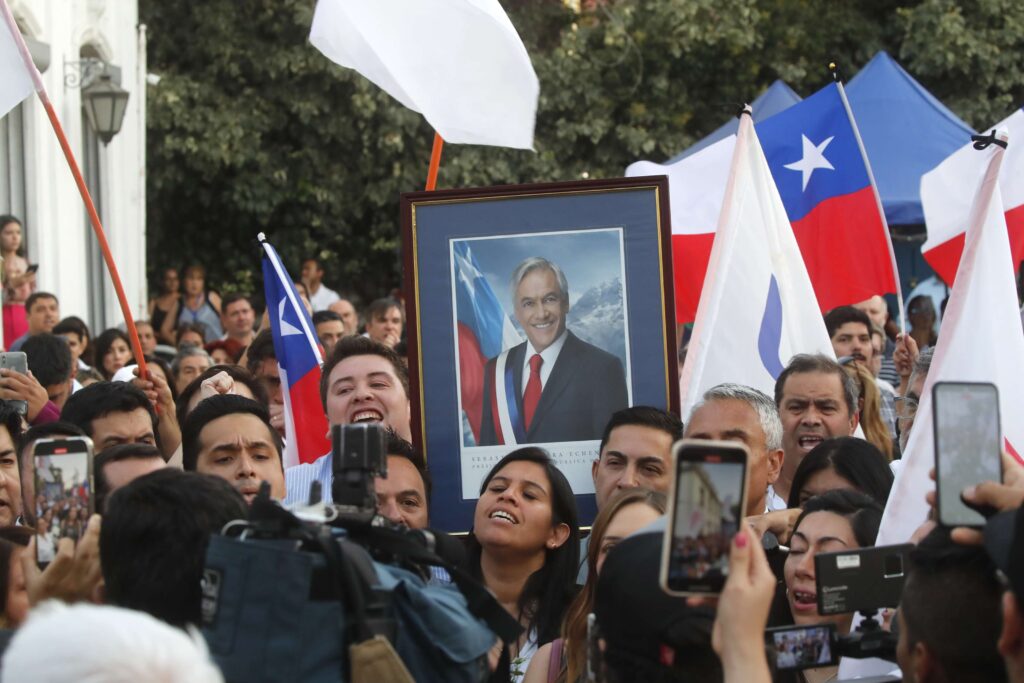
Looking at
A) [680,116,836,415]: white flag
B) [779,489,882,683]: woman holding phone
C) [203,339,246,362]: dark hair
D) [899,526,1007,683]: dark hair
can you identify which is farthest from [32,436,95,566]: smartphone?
[203,339,246,362]: dark hair

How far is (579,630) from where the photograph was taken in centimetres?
441

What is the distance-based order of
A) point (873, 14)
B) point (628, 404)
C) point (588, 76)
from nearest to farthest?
point (628, 404) < point (588, 76) < point (873, 14)

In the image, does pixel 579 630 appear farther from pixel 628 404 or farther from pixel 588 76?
pixel 588 76

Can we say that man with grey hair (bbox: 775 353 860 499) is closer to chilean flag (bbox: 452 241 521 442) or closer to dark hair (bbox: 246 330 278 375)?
chilean flag (bbox: 452 241 521 442)

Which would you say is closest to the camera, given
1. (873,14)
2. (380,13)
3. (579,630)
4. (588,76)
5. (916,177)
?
(579,630)

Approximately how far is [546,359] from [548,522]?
67cm

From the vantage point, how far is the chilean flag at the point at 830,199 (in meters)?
8.59

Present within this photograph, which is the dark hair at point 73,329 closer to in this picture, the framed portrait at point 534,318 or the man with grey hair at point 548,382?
the framed portrait at point 534,318

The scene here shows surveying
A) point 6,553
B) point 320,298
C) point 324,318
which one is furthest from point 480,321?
point 320,298

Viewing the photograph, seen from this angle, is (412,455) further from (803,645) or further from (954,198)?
(954,198)

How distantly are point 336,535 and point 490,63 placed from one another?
3808 millimetres

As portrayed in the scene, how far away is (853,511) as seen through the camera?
429cm

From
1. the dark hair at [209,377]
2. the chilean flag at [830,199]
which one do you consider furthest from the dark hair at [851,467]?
the chilean flag at [830,199]

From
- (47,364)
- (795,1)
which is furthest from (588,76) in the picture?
(47,364)
